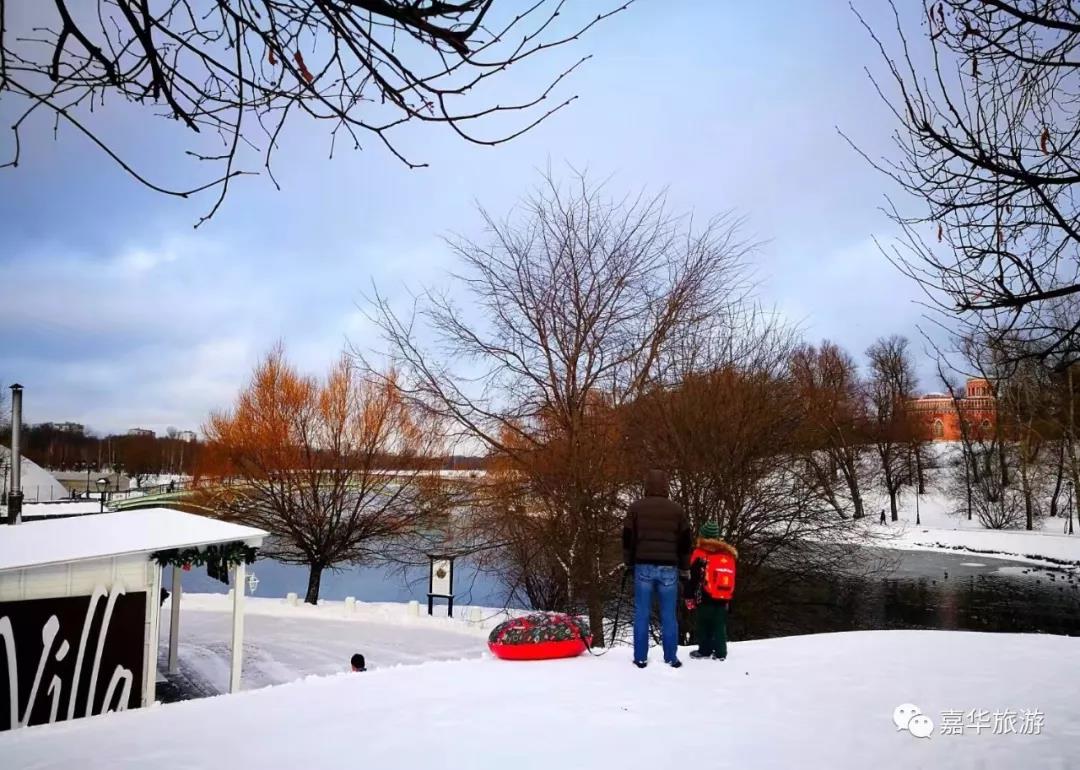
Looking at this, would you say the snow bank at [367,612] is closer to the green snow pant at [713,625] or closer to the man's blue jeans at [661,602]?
the green snow pant at [713,625]

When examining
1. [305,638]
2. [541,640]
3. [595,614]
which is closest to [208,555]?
[541,640]

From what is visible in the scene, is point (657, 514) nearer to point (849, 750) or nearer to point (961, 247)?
point (849, 750)

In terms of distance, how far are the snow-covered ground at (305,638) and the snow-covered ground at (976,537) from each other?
1730cm

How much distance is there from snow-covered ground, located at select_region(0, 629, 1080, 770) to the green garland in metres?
4.22

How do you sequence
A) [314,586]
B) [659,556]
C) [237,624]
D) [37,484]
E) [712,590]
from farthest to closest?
[37,484], [314,586], [237,624], [712,590], [659,556]

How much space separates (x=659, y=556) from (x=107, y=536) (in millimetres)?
7062

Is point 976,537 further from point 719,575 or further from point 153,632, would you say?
point 153,632

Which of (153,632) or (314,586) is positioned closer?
(153,632)

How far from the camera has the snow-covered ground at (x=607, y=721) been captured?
3.52m

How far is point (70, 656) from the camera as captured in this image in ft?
24.8

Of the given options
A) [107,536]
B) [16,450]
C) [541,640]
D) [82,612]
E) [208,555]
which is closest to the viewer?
[541,640]

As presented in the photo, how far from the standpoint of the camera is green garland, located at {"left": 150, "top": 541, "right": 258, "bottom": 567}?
8.36 metres

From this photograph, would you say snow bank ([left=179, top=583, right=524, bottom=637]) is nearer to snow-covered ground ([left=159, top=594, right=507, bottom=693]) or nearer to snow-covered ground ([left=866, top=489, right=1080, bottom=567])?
snow-covered ground ([left=159, top=594, right=507, bottom=693])

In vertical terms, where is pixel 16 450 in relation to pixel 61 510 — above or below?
above
